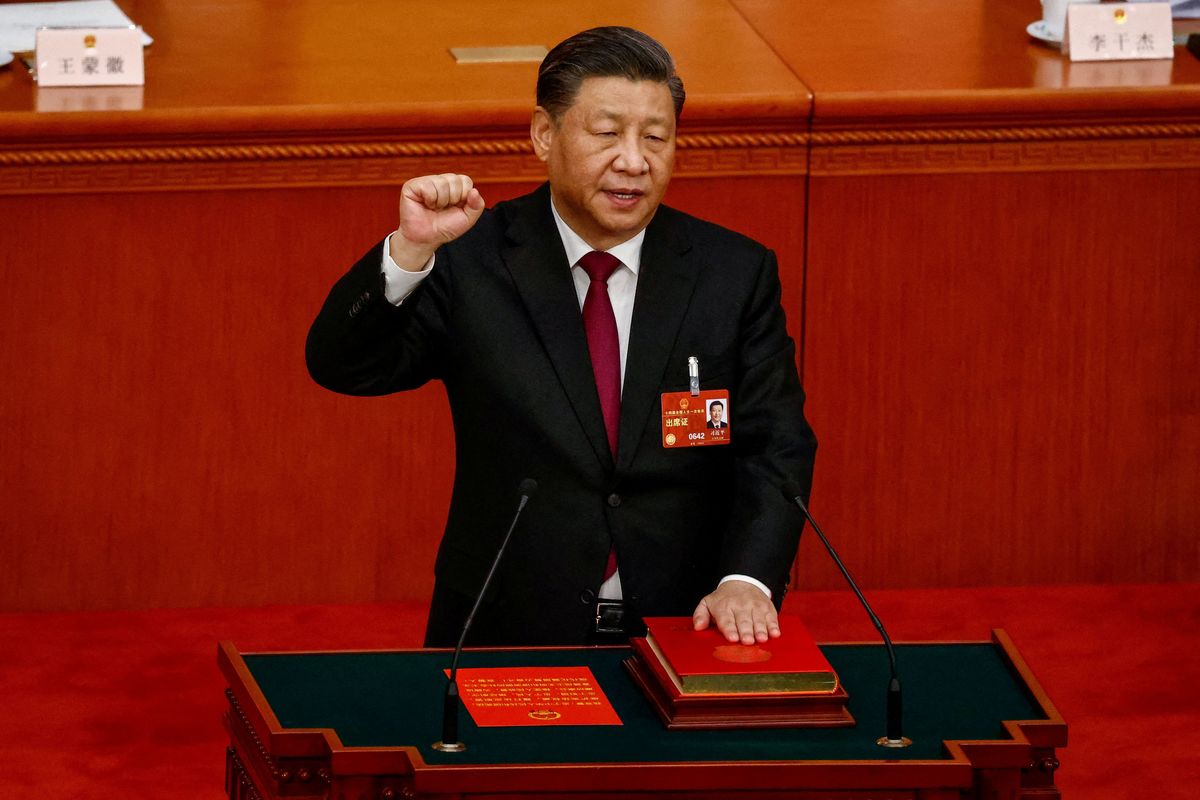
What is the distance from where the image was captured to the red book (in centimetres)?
216

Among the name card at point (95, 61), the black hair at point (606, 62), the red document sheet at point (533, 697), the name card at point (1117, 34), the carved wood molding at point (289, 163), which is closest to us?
the red document sheet at point (533, 697)

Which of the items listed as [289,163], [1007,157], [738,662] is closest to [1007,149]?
[1007,157]

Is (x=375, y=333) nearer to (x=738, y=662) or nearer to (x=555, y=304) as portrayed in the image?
(x=555, y=304)

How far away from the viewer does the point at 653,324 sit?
2.51 metres

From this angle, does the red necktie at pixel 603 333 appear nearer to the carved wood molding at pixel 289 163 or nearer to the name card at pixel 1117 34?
the carved wood molding at pixel 289 163

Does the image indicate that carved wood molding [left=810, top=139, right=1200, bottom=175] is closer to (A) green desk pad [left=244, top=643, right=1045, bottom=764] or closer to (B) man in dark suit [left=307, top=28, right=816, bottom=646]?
(B) man in dark suit [left=307, top=28, right=816, bottom=646]

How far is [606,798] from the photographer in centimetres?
204

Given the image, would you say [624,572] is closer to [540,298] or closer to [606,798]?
[540,298]

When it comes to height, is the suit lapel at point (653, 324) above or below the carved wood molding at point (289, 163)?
below

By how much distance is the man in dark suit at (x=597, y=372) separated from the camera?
2.43 metres

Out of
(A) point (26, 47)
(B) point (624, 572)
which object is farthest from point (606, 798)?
(A) point (26, 47)

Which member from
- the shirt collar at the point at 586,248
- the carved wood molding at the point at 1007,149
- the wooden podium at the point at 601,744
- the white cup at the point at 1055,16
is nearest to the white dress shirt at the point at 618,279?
the shirt collar at the point at 586,248

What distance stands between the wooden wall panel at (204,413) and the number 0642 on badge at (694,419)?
1.49m

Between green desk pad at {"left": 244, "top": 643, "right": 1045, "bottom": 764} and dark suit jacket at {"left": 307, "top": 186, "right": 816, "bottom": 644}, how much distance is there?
186 mm
